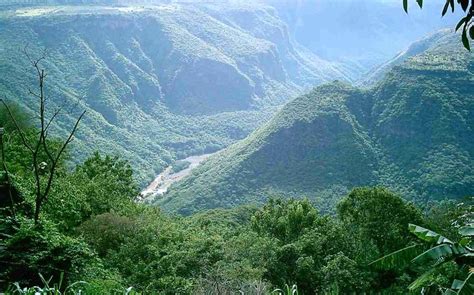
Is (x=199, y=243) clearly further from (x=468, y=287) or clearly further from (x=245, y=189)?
(x=245, y=189)

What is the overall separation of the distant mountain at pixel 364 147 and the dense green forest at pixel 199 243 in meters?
48.7

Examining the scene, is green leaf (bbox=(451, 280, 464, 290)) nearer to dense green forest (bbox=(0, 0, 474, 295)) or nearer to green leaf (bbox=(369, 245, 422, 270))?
dense green forest (bbox=(0, 0, 474, 295))

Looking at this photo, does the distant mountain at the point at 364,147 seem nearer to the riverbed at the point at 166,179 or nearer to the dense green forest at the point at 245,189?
the dense green forest at the point at 245,189

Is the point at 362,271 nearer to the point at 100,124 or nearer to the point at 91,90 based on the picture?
the point at 100,124

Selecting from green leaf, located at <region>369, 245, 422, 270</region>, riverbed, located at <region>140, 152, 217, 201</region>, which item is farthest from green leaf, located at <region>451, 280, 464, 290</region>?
riverbed, located at <region>140, 152, 217, 201</region>

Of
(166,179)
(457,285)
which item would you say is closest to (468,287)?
(457,285)

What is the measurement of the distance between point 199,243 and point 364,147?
275ft

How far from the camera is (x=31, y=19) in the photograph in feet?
629

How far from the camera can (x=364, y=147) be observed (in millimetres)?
102000

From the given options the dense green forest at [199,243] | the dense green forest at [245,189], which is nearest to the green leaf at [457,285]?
the dense green forest at [245,189]

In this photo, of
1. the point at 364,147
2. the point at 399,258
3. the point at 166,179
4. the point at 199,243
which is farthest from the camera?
the point at 166,179

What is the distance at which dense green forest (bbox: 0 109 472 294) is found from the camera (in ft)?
44.8

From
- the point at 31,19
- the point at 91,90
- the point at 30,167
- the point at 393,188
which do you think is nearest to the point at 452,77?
the point at 393,188

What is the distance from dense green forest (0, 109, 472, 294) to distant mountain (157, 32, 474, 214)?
4866 centimetres
